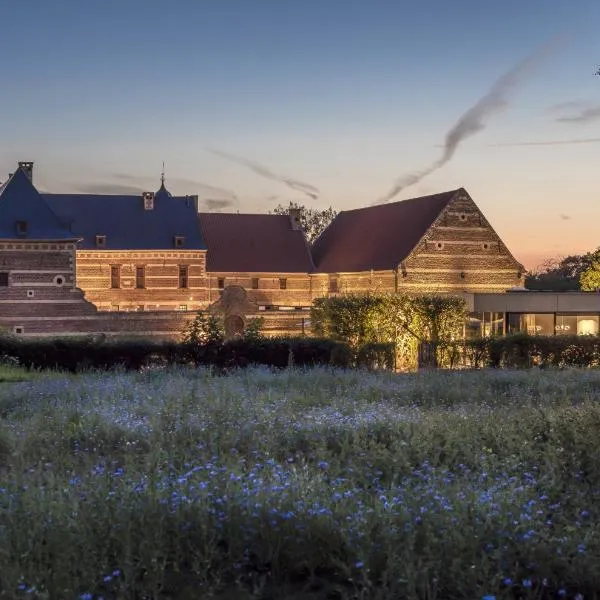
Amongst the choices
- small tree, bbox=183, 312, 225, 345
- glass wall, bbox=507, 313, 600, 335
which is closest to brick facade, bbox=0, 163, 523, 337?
glass wall, bbox=507, 313, 600, 335

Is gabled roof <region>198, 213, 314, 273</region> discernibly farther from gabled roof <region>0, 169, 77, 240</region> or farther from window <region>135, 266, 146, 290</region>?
gabled roof <region>0, 169, 77, 240</region>

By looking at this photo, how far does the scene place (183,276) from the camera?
162 ft

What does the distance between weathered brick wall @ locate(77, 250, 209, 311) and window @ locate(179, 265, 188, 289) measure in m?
0.19

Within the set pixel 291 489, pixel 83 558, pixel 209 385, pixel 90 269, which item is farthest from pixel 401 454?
pixel 90 269

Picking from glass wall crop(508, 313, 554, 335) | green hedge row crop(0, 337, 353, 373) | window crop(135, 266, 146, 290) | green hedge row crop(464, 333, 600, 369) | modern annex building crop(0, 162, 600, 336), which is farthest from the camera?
window crop(135, 266, 146, 290)

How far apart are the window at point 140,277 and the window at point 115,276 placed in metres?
0.95

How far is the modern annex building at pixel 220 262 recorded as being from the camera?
35562 mm

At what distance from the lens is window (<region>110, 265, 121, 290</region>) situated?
160ft

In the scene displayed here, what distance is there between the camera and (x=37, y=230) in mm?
38406

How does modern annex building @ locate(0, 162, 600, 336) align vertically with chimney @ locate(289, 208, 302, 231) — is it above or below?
below

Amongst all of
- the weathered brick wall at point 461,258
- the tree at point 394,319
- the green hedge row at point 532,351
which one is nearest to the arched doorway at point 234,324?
the tree at point 394,319

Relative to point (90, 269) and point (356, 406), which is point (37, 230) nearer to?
point (90, 269)

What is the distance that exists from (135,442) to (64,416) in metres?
2.16

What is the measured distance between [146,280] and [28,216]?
11.2 m
